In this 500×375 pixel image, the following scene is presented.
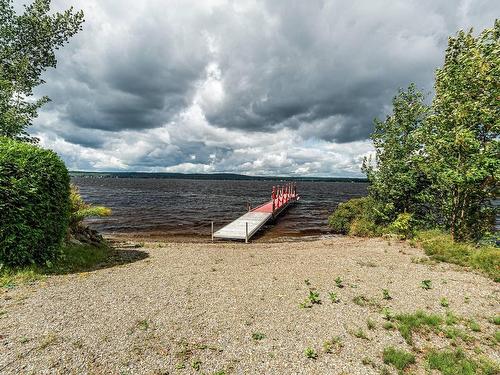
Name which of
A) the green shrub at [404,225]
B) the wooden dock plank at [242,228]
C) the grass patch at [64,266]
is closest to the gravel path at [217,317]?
the grass patch at [64,266]

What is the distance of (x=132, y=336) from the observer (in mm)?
5688

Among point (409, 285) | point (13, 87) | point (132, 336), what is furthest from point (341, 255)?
point (13, 87)

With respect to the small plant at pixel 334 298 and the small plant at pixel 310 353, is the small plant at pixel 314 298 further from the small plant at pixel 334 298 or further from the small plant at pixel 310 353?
the small plant at pixel 310 353

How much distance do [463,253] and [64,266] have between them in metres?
16.6

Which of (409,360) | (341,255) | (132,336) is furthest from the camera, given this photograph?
(341,255)

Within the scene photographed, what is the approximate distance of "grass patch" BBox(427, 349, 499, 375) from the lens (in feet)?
15.8

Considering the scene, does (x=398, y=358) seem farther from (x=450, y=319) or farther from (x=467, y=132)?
(x=467, y=132)

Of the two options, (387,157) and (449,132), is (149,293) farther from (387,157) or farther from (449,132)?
(387,157)

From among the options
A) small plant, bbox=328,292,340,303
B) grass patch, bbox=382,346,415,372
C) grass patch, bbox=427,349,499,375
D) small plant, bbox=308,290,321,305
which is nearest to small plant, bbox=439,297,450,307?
grass patch, bbox=427,349,499,375

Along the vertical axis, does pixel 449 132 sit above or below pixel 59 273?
above

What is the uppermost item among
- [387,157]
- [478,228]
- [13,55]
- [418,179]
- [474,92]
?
[13,55]

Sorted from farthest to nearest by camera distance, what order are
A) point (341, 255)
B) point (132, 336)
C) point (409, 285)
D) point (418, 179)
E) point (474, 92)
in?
point (418, 179) → point (341, 255) → point (474, 92) → point (409, 285) → point (132, 336)

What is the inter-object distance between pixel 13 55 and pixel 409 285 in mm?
19340

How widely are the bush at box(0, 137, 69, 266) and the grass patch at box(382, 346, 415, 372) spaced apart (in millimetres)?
10708
